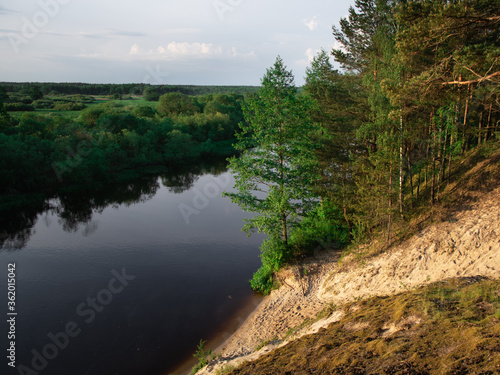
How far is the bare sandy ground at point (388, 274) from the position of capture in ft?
37.6

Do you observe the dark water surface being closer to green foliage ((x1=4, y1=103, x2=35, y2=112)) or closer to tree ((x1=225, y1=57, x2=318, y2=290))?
tree ((x1=225, y1=57, x2=318, y2=290))

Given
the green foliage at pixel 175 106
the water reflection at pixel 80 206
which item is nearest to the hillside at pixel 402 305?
the water reflection at pixel 80 206

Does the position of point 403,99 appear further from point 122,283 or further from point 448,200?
point 122,283

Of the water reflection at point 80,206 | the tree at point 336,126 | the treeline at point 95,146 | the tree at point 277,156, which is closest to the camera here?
the tree at point 277,156

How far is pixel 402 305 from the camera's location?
9.38 meters

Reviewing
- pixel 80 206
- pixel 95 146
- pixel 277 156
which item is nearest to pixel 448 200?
pixel 277 156

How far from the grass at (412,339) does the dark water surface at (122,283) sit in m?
6.19

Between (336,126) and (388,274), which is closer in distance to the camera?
(388,274)

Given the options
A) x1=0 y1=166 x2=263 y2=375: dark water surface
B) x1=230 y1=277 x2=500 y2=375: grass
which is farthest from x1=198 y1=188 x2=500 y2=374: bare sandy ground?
x1=0 y1=166 x2=263 y2=375: dark water surface

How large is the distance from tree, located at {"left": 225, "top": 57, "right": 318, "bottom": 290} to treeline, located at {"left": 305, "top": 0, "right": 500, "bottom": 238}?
2.20m

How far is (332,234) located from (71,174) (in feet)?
101

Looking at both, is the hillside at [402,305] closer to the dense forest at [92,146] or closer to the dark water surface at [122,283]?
the dark water surface at [122,283]

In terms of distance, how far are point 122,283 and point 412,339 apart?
14.8 meters

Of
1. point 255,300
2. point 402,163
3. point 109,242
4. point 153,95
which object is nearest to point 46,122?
point 109,242
